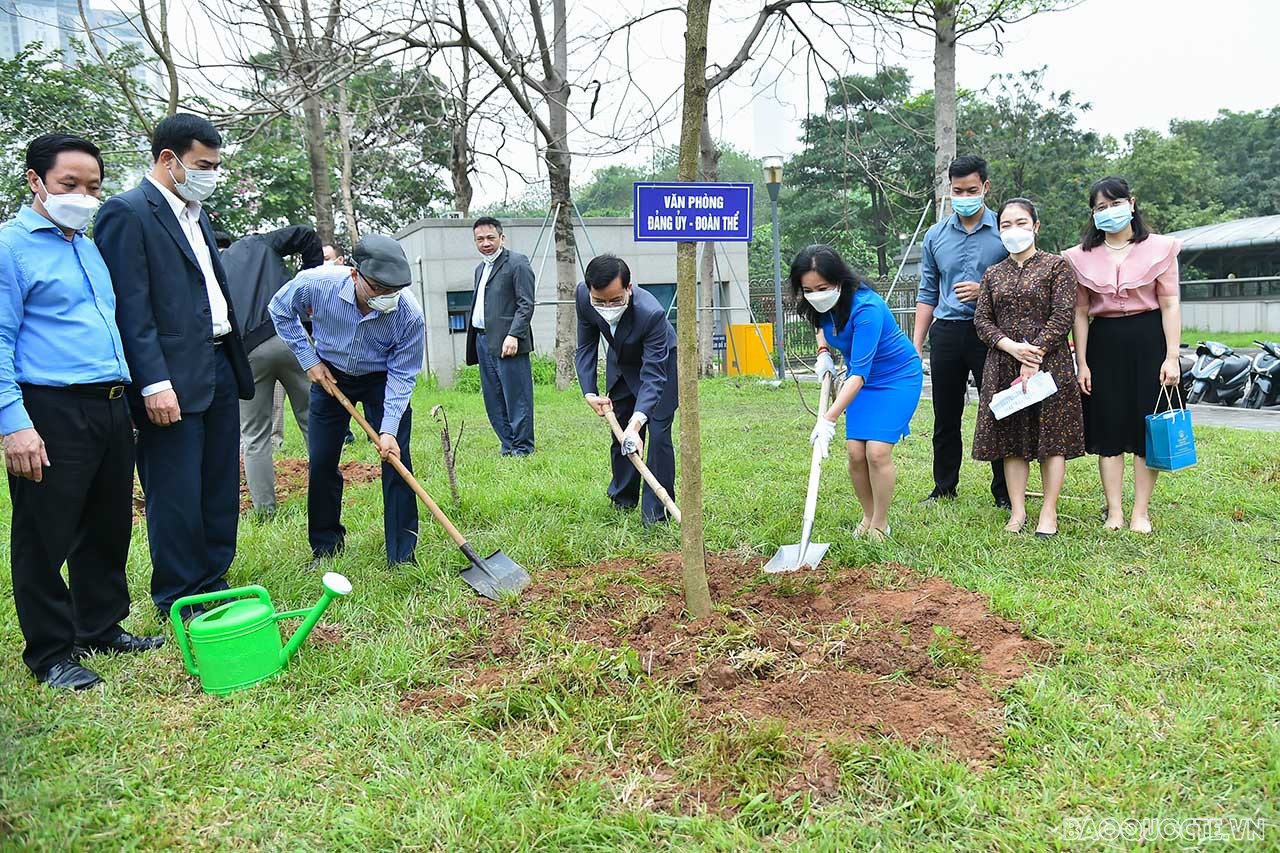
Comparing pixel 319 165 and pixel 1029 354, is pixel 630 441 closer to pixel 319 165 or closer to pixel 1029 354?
pixel 1029 354

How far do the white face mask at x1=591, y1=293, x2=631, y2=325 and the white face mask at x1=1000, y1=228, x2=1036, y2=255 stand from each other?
1863 mm

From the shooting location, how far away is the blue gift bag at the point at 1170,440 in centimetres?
391

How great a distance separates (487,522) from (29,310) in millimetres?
2437

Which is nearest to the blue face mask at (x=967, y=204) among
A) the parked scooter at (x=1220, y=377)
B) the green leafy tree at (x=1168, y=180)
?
the parked scooter at (x=1220, y=377)

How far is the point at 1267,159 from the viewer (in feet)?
120

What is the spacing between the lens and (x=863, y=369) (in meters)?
3.95

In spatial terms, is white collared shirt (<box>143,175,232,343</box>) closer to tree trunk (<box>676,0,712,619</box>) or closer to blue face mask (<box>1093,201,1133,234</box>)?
tree trunk (<box>676,0,712,619</box>)

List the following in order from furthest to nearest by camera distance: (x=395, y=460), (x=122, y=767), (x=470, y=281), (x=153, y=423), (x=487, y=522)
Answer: (x=470, y=281), (x=487, y=522), (x=395, y=460), (x=153, y=423), (x=122, y=767)

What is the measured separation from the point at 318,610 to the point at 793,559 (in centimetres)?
192

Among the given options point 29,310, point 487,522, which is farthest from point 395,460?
point 29,310

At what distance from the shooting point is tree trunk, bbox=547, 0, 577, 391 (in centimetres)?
1030

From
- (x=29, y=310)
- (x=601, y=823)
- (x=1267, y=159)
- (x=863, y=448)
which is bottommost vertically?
(x=601, y=823)

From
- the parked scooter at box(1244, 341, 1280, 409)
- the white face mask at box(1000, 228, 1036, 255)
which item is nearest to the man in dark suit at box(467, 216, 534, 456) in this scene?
the white face mask at box(1000, 228, 1036, 255)

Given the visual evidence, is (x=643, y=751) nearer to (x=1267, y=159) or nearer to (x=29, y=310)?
(x=29, y=310)
